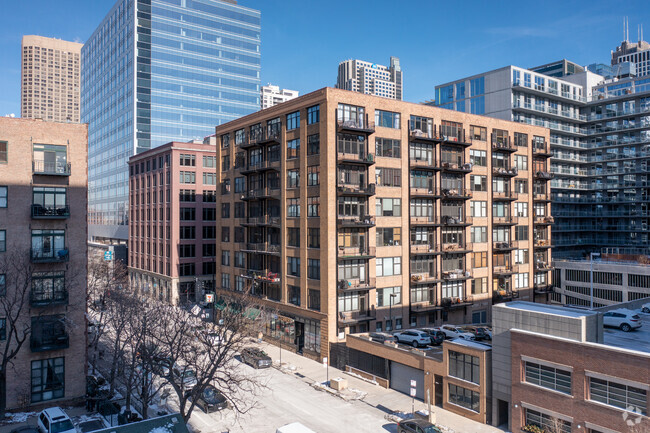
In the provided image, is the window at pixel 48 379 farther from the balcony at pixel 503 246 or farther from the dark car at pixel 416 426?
the balcony at pixel 503 246

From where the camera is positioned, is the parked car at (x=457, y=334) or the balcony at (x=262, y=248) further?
the balcony at (x=262, y=248)

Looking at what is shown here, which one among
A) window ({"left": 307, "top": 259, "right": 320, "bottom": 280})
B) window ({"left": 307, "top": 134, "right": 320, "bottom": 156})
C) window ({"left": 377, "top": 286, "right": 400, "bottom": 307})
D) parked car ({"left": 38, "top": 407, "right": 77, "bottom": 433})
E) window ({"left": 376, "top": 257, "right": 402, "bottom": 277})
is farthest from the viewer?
window ({"left": 376, "top": 257, "right": 402, "bottom": 277})

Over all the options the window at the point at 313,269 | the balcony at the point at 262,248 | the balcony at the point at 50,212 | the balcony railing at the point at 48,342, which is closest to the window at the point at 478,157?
the window at the point at 313,269

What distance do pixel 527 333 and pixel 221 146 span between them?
48.8 metres

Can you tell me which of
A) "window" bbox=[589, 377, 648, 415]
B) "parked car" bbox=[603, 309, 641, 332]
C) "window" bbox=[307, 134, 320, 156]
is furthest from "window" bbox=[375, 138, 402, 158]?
"window" bbox=[589, 377, 648, 415]

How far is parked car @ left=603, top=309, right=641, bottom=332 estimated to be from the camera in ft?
148

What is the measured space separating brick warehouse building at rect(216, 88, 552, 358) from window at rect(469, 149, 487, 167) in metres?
0.16

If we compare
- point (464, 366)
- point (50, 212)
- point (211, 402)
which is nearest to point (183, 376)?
point (211, 402)

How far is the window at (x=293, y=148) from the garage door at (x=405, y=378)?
80.1 feet

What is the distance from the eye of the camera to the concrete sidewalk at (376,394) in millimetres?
35062

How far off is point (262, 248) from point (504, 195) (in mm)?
32317

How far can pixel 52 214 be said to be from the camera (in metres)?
37.2

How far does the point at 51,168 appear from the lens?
3753cm

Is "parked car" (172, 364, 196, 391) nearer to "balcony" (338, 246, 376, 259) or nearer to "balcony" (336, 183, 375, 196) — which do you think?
"balcony" (338, 246, 376, 259)
